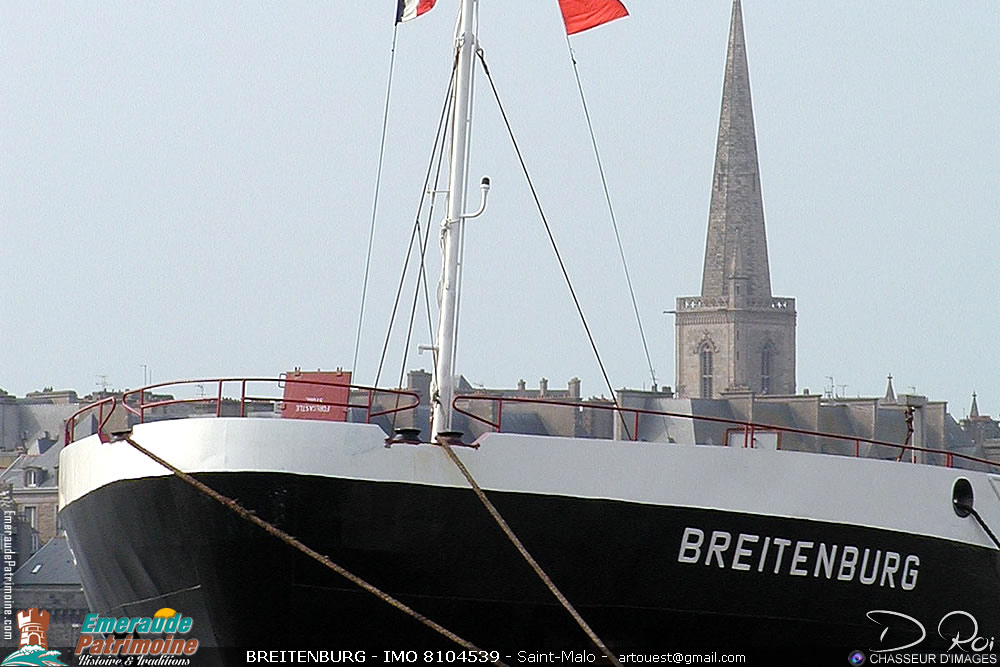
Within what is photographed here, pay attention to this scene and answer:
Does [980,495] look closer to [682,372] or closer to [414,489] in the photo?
[414,489]

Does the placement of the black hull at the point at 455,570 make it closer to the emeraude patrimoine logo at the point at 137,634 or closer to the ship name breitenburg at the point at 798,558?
the ship name breitenburg at the point at 798,558

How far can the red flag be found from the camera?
16.8 m

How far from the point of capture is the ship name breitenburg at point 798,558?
14.6 m

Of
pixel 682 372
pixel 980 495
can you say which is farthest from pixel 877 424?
pixel 980 495

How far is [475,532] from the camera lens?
46.3 ft

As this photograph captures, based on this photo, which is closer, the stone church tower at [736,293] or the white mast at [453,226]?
the white mast at [453,226]

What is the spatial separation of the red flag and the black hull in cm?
481

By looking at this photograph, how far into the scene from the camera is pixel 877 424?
117 meters

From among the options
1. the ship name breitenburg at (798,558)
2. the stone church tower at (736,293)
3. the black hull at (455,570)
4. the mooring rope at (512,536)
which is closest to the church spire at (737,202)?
the stone church tower at (736,293)

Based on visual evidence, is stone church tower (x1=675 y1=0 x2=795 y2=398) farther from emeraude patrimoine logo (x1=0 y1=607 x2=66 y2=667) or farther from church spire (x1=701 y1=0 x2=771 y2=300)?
emeraude patrimoine logo (x1=0 y1=607 x2=66 y2=667)

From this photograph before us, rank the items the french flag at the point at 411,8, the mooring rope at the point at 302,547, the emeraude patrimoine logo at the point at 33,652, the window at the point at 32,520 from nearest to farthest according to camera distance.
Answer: the mooring rope at the point at 302,547 → the french flag at the point at 411,8 → the emeraude patrimoine logo at the point at 33,652 → the window at the point at 32,520

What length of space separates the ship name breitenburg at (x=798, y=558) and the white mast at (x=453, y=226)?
7.15ft

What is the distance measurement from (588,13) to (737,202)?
141251mm

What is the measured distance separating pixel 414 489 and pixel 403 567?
1.96 feet
